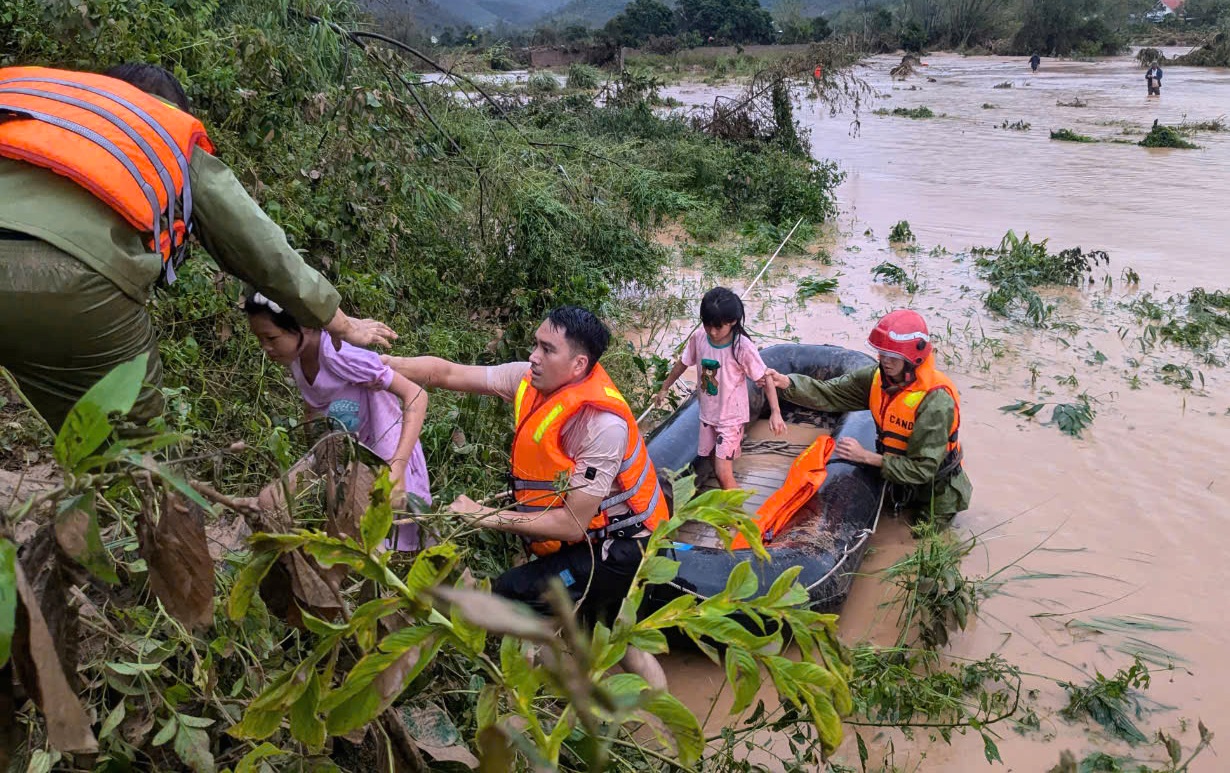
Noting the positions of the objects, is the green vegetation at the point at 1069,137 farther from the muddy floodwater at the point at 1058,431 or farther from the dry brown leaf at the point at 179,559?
the dry brown leaf at the point at 179,559

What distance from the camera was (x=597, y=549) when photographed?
3238 millimetres

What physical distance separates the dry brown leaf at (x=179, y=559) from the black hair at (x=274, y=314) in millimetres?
1715

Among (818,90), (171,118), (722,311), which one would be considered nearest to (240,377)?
(171,118)

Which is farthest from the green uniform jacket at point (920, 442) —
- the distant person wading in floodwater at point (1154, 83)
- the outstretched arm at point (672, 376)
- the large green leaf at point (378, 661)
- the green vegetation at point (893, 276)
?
the distant person wading in floodwater at point (1154, 83)

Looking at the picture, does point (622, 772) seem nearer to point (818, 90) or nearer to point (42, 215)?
point (42, 215)

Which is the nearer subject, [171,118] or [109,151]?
[109,151]

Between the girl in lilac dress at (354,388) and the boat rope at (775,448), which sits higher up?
the girl in lilac dress at (354,388)

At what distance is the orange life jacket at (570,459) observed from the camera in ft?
10.2

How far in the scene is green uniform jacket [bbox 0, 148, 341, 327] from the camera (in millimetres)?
2113

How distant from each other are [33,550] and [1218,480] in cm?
643

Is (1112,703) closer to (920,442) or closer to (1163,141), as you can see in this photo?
(920,442)

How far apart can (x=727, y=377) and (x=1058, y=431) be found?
2894 millimetres

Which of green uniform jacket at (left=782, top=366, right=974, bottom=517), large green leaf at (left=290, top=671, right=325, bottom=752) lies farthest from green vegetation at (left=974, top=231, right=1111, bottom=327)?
large green leaf at (left=290, top=671, right=325, bottom=752)

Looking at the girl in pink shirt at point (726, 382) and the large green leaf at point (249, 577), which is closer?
the large green leaf at point (249, 577)
